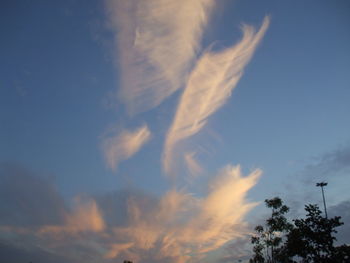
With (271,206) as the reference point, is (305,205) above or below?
below

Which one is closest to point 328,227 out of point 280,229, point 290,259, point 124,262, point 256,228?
point 290,259

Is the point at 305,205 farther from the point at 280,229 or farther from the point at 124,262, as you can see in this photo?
the point at 124,262

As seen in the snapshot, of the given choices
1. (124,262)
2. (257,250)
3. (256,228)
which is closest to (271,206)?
(256,228)

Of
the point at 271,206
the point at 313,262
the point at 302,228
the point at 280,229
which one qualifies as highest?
the point at 271,206

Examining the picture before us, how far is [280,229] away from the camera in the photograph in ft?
178

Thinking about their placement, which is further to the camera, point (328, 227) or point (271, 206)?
point (271, 206)

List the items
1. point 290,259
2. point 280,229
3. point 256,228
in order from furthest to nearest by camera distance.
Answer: point 256,228
point 280,229
point 290,259

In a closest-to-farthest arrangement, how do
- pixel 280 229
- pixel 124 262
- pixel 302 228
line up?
pixel 302 228, pixel 280 229, pixel 124 262

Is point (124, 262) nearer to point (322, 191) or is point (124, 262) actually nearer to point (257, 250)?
point (257, 250)

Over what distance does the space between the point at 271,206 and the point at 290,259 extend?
10456mm

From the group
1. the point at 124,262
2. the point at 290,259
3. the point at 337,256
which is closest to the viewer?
the point at 337,256

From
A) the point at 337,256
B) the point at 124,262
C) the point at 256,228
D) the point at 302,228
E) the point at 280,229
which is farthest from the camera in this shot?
the point at 124,262

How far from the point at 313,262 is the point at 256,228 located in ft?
71.1

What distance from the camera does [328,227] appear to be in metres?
40.7
